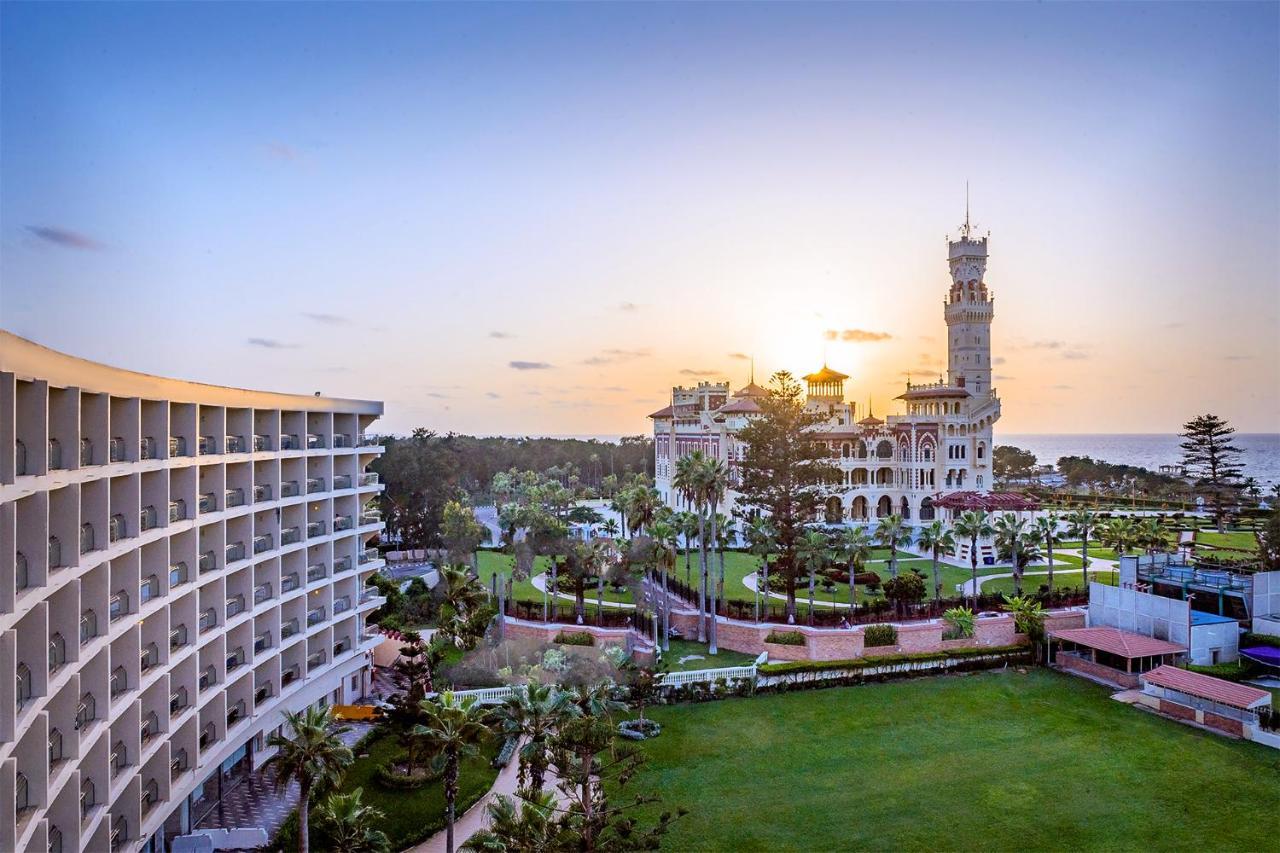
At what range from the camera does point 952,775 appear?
25.7 metres

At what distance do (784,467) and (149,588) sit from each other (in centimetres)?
3338

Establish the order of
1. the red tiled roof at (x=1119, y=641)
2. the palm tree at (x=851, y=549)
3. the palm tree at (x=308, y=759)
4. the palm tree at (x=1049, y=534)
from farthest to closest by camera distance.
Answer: the palm tree at (x=1049, y=534)
the palm tree at (x=851, y=549)
the red tiled roof at (x=1119, y=641)
the palm tree at (x=308, y=759)

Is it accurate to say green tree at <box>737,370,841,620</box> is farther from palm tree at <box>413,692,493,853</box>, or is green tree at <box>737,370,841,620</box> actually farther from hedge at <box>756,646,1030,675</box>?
palm tree at <box>413,692,493,853</box>

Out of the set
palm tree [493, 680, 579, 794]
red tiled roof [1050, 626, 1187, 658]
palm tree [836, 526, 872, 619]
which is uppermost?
palm tree [836, 526, 872, 619]

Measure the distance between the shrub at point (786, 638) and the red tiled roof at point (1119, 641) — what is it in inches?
445

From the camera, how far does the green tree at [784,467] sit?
1796 inches

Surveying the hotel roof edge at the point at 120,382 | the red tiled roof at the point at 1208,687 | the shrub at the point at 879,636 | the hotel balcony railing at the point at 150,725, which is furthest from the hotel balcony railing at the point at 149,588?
the red tiled roof at the point at 1208,687

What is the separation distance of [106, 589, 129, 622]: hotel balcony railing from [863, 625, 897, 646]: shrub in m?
28.9

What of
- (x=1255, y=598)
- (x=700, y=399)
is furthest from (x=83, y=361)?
(x=700, y=399)

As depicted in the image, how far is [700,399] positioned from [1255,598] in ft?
179

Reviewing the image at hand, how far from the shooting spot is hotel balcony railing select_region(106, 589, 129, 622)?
1794 cm

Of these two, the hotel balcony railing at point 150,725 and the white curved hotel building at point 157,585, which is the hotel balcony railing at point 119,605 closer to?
the white curved hotel building at point 157,585

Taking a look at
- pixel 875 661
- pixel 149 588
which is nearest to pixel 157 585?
pixel 149 588

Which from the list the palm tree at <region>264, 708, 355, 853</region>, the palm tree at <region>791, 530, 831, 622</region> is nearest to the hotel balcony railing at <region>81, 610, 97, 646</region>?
the palm tree at <region>264, 708, 355, 853</region>
